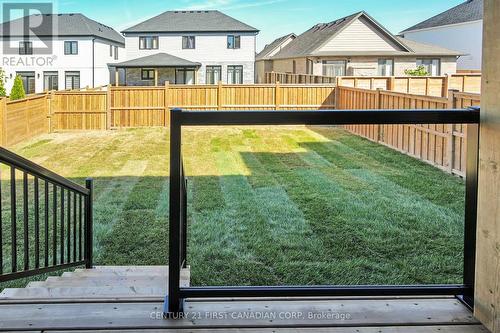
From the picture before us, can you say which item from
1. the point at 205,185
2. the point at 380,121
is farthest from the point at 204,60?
the point at 380,121

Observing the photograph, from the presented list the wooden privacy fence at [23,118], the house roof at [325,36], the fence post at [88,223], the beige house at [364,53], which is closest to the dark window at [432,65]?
the beige house at [364,53]

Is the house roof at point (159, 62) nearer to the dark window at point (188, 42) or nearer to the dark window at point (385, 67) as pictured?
the dark window at point (188, 42)

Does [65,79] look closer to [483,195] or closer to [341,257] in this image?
[341,257]

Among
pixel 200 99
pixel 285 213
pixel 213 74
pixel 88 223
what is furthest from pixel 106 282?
pixel 213 74

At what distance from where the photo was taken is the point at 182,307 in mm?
2143

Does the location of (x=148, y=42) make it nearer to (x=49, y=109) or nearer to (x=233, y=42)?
(x=233, y=42)

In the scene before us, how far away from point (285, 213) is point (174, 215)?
4177 mm

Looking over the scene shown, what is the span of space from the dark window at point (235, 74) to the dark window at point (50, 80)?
9258 millimetres

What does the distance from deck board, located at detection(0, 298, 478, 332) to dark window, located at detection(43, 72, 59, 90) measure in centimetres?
3028

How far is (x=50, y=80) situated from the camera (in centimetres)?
3062

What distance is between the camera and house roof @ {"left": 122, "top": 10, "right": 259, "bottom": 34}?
98.6ft

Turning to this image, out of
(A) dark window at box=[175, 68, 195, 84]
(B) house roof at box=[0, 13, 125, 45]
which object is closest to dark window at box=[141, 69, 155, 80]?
(A) dark window at box=[175, 68, 195, 84]

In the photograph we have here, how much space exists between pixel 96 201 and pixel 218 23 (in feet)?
81.2

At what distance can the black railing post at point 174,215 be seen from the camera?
2.03 m
